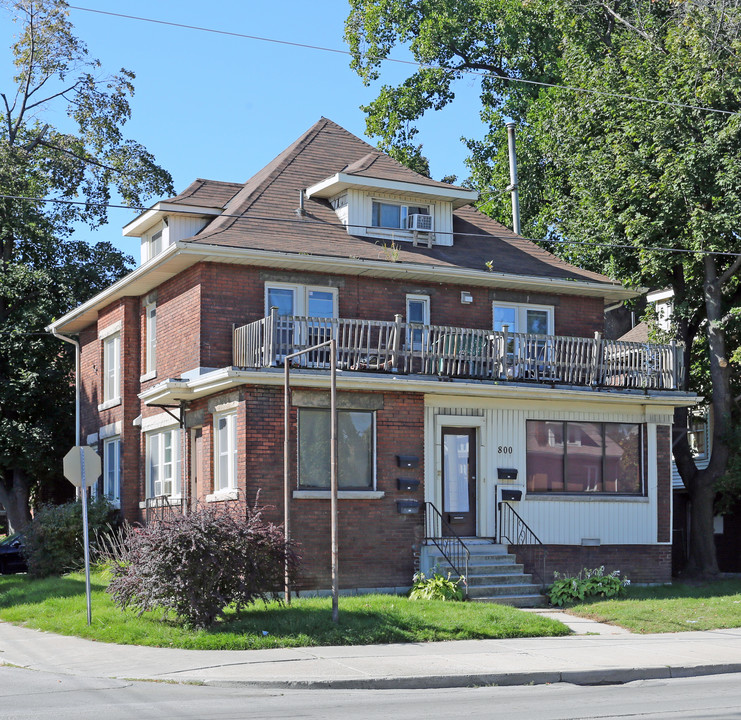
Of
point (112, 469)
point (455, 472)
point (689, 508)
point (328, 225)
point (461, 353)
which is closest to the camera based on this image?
point (461, 353)

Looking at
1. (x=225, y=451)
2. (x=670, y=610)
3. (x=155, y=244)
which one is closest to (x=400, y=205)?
(x=155, y=244)

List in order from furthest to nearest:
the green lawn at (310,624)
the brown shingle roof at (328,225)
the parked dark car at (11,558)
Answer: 1. the parked dark car at (11,558)
2. the brown shingle roof at (328,225)
3. the green lawn at (310,624)

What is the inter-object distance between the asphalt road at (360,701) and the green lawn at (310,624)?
2.39 m

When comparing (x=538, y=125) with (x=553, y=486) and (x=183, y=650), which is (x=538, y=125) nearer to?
(x=553, y=486)

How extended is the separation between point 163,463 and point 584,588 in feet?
32.8

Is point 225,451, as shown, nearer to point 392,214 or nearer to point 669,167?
point 392,214

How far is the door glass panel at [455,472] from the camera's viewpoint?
21531mm

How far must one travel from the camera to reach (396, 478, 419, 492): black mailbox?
20.4 metres

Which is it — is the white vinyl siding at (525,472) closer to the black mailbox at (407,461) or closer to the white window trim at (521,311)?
the black mailbox at (407,461)

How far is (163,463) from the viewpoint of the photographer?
956 inches

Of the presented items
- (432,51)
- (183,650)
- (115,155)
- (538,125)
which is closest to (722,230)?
(538,125)

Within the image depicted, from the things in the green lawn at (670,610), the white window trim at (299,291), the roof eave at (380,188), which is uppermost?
the roof eave at (380,188)

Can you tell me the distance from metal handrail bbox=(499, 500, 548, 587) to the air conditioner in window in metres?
6.85

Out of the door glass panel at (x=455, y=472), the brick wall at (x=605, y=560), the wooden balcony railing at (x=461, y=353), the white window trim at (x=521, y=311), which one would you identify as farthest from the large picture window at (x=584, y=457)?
the white window trim at (x=521, y=311)
